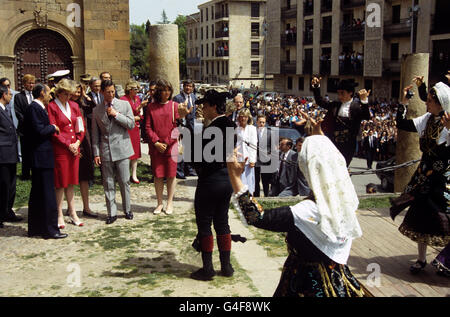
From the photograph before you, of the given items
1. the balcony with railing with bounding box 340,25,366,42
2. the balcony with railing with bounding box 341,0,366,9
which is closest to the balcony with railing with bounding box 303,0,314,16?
the balcony with railing with bounding box 341,0,366,9

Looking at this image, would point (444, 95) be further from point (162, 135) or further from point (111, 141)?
point (111, 141)

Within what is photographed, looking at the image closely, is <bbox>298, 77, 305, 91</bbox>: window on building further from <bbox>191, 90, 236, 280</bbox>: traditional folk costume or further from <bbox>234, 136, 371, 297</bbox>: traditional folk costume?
<bbox>234, 136, 371, 297</bbox>: traditional folk costume

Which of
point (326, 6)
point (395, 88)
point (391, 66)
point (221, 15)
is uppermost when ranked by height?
point (221, 15)

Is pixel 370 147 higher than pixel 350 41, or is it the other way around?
pixel 350 41

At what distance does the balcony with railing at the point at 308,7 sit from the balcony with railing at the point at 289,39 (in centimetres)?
304

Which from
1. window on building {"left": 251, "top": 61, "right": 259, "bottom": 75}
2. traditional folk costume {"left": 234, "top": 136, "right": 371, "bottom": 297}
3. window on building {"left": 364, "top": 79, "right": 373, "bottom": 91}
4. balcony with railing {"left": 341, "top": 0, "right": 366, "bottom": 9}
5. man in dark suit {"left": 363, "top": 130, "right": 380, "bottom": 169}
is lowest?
man in dark suit {"left": 363, "top": 130, "right": 380, "bottom": 169}

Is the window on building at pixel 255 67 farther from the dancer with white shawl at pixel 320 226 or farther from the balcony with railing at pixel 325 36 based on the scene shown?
the dancer with white shawl at pixel 320 226

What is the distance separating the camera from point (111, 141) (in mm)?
6883

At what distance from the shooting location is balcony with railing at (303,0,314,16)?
1866 inches

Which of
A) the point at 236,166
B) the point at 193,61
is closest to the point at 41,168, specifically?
the point at 236,166

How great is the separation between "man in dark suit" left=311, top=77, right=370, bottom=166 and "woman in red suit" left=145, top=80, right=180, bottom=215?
2.33 metres

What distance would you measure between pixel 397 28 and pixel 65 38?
97.7 ft

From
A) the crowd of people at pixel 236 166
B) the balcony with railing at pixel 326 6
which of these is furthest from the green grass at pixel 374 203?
the balcony with railing at pixel 326 6

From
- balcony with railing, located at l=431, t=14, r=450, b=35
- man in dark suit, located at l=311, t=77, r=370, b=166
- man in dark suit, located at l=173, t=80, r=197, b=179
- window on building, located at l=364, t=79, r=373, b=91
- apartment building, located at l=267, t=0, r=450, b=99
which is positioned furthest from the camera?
window on building, located at l=364, t=79, r=373, b=91
